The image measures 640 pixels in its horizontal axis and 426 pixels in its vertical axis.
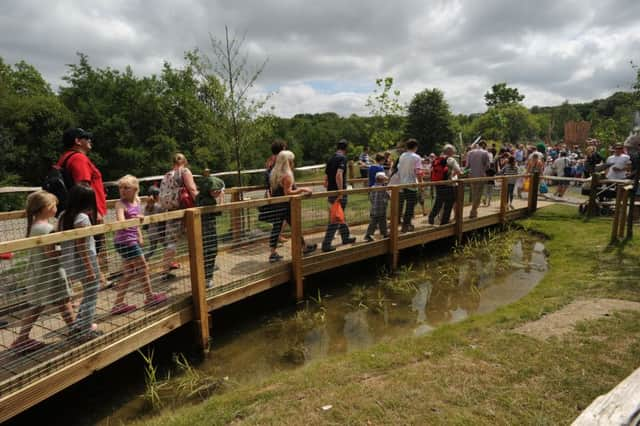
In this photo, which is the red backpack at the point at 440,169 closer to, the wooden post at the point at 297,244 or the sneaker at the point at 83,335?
the wooden post at the point at 297,244

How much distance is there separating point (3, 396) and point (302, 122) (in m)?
70.8

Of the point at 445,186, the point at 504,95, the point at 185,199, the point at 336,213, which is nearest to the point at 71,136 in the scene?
the point at 185,199

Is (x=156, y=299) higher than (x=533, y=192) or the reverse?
the reverse

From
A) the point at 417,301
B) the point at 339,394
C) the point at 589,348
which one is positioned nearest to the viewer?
the point at 339,394

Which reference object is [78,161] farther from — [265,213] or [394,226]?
[394,226]

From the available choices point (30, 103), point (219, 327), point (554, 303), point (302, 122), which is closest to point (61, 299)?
point (219, 327)

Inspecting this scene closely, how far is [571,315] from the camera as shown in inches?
188

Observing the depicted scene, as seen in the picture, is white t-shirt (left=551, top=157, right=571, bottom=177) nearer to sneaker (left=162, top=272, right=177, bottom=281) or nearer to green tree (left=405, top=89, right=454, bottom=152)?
sneaker (left=162, top=272, right=177, bottom=281)

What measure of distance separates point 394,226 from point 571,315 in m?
3.37

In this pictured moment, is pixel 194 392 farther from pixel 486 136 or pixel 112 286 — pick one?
pixel 486 136

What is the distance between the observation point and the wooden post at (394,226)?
745cm

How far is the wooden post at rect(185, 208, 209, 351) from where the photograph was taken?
14.9 feet

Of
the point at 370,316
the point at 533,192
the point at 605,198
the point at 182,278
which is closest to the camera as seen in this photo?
the point at 182,278

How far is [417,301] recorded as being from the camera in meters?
6.50
